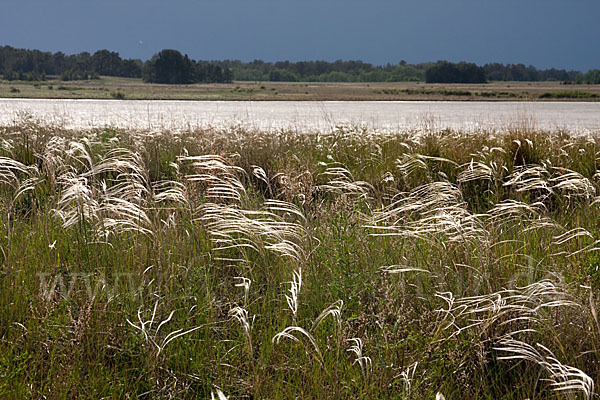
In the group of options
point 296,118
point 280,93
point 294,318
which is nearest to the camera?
point 294,318

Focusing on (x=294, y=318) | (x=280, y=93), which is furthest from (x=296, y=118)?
(x=280, y=93)

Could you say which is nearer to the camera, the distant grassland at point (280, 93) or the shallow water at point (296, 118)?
the shallow water at point (296, 118)

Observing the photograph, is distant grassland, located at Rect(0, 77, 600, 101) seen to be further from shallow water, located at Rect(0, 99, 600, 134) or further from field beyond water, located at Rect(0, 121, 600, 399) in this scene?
field beyond water, located at Rect(0, 121, 600, 399)

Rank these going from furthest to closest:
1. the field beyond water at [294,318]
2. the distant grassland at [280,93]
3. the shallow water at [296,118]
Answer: the distant grassland at [280,93], the shallow water at [296,118], the field beyond water at [294,318]

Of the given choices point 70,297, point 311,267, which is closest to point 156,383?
point 70,297

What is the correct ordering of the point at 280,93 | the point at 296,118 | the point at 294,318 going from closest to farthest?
1. the point at 294,318
2. the point at 296,118
3. the point at 280,93

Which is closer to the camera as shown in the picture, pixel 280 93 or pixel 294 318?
pixel 294 318

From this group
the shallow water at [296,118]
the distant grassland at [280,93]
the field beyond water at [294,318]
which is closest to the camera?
the field beyond water at [294,318]

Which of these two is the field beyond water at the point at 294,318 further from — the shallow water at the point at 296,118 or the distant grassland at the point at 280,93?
the distant grassland at the point at 280,93

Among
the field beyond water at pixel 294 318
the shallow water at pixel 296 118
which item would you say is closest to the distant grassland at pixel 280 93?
the shallow water at pixel 296 118

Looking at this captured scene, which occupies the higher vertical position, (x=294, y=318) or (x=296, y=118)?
(x=296, y=118)

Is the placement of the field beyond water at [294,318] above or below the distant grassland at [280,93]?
below

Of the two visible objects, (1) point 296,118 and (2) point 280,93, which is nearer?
(1) point 296,118

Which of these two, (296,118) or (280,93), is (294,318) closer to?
(296,118)
